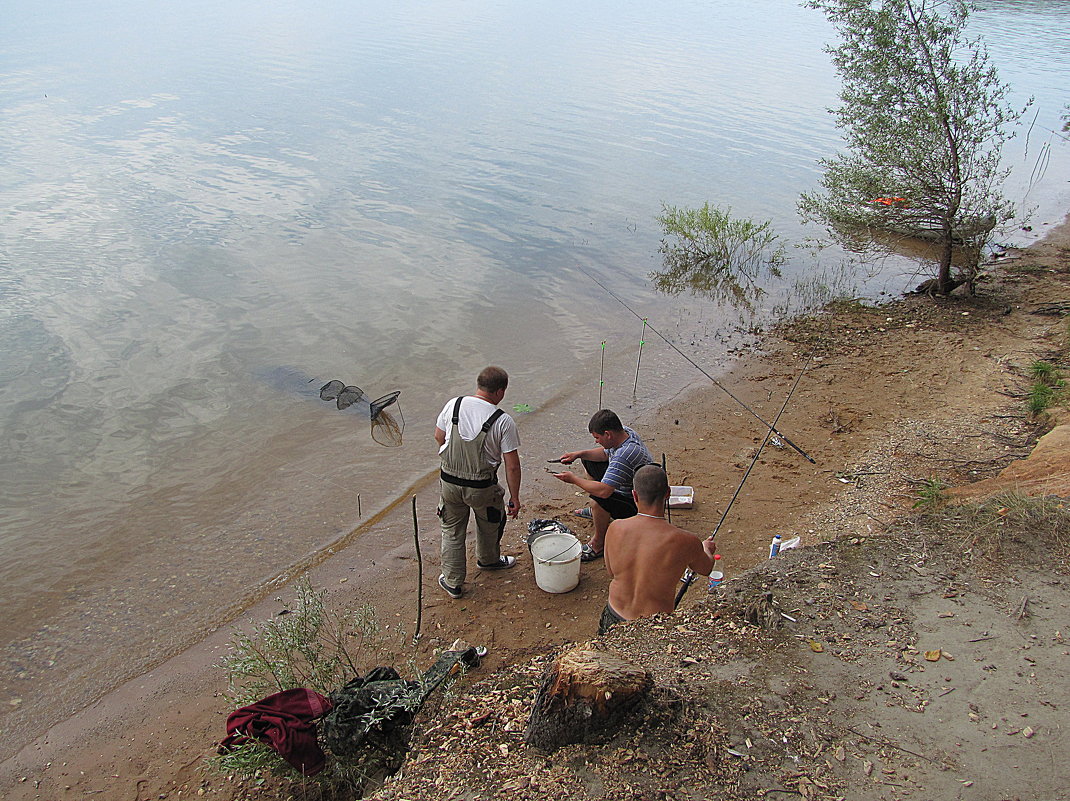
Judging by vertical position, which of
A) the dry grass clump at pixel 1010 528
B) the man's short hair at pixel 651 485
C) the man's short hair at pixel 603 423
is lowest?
the dry grass clump at pixel 1010 528

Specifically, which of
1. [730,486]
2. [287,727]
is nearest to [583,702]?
[287,727]

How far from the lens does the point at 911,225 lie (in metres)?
13.6

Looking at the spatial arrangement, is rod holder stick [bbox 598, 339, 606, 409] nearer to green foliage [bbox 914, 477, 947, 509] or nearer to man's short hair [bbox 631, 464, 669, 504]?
green foliage [bbox 914, 477, 947, 509]

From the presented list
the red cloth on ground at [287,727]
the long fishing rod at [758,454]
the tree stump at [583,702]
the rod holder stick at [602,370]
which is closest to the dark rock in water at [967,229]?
the long fishing rod at [758,454]

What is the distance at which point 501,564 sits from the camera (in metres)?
6.92

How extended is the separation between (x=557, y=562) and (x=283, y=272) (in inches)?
436

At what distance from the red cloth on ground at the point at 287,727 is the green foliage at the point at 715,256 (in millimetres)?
12091

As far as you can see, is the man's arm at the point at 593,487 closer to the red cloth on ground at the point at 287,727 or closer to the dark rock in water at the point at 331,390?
the red cloth on ground at the point at 287,727

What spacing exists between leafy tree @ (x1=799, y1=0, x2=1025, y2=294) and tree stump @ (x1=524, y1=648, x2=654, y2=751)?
1195cm

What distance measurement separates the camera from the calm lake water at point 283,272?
787 cm

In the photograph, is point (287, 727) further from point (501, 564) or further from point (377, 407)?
point (377, 407)

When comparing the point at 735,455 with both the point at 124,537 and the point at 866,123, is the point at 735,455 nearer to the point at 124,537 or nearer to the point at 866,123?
the point at 124,537

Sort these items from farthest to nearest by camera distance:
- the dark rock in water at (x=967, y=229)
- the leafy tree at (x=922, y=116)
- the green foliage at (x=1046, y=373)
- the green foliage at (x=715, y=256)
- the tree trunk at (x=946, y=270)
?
the green foliage at (x=715, y=256) < the tree trunk at (x=946, y=270) < the dark rock in water at (x=967, y=229) < the leafy tree at (x=922, y=116) < the green foliage at (x=1046, y=373)

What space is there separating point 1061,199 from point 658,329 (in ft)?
52.3
